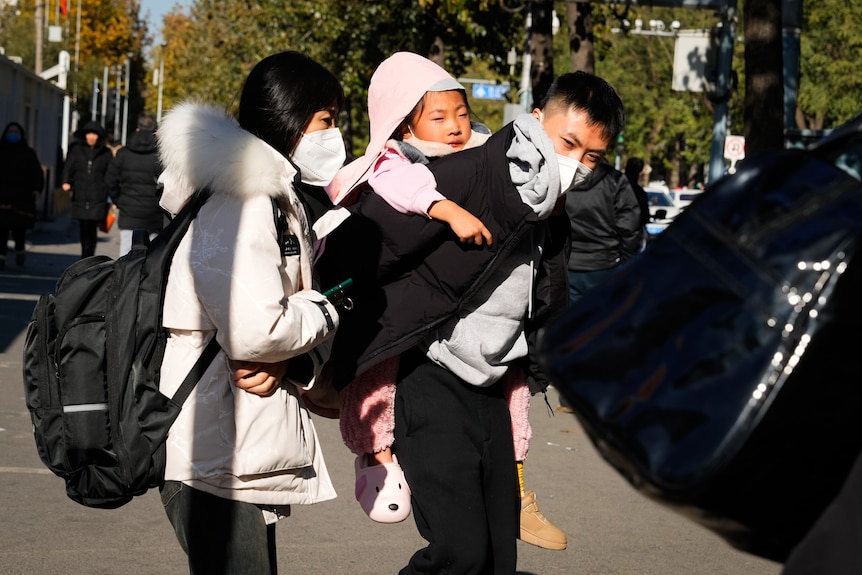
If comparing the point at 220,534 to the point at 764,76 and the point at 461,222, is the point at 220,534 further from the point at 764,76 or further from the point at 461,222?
the point at 764,76

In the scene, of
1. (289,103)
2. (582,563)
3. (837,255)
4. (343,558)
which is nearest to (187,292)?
(289,103)

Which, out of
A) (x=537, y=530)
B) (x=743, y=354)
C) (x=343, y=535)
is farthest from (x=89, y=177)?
(x=743, y=354)

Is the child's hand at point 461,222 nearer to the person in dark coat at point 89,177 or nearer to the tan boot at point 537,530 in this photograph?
the tan boot at point 537,530

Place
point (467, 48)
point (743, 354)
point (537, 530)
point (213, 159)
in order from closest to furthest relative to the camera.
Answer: point (743, 354) < point (213, 159) < point (537, 530) < point (467, 48)

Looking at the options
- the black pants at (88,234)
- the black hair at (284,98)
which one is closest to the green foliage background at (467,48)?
the black hair at (284,98)

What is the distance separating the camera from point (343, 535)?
6023 millimetres

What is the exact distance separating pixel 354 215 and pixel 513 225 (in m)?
0.45

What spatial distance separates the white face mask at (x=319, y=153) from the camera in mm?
3535

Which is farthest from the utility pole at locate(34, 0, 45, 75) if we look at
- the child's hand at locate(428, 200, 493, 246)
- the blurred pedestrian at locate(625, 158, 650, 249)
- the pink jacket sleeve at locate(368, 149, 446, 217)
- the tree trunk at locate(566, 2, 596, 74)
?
the child's hand at locate(428, 200, 493, 246)

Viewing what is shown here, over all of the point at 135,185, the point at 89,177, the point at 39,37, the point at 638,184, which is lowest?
the point at 39,37

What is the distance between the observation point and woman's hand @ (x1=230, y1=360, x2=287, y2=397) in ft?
10.6

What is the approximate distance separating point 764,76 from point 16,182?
11.2m

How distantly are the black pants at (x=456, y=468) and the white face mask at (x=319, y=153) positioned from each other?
2.03 feet

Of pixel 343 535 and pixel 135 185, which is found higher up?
pixel 343 535
